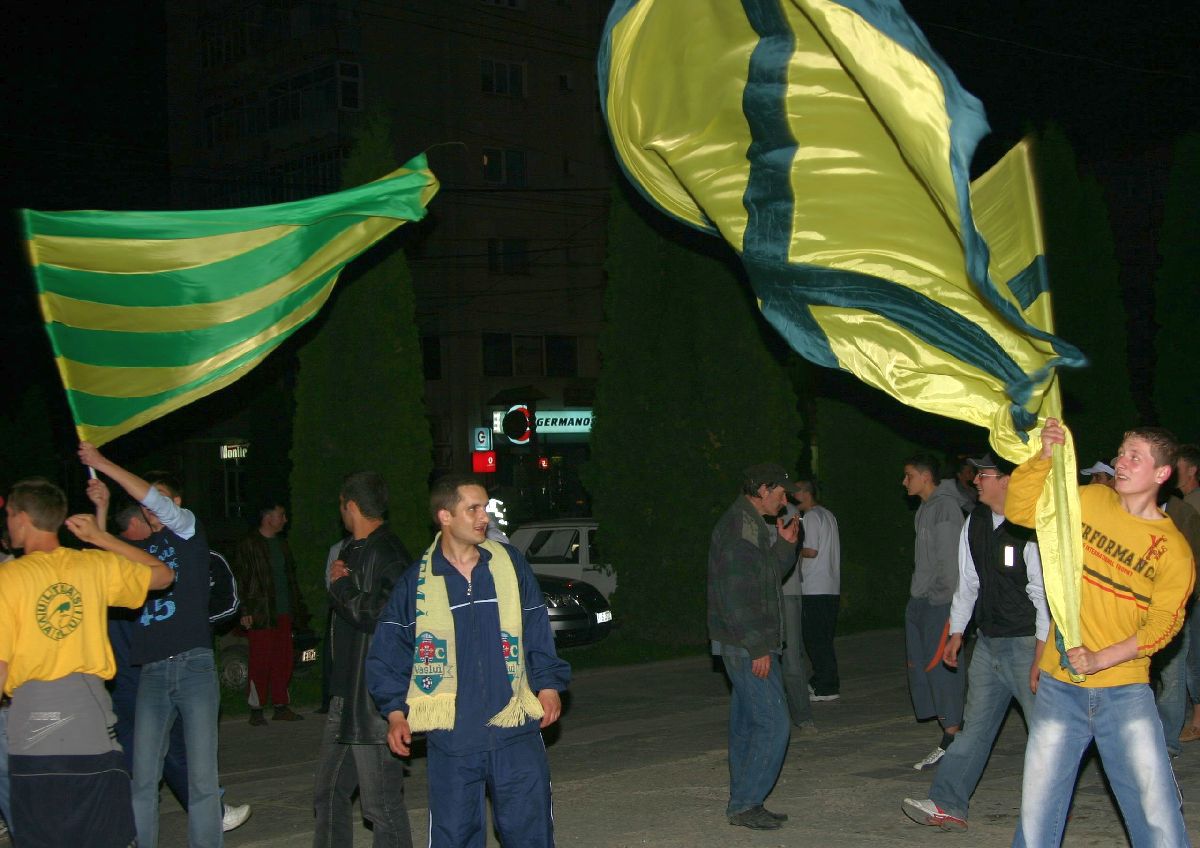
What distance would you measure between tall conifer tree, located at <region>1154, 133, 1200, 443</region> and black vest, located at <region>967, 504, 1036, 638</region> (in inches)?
895

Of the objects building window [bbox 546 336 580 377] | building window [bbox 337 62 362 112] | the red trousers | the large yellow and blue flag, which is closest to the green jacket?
the large yellow and blue flag

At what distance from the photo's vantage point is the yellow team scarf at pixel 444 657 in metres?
5.29

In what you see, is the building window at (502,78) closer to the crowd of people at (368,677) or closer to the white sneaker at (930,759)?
the white sneaker at (930,759)

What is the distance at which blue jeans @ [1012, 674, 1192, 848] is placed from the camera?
5062 millimetres

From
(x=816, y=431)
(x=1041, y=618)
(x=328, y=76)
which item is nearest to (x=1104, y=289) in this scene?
(x=816, y=431)

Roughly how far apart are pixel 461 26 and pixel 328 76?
5.00 metres

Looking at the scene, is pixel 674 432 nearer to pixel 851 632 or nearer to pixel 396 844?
pixel 851 632

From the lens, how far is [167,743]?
6566 millimetres

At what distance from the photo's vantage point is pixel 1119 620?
5125 millimetres

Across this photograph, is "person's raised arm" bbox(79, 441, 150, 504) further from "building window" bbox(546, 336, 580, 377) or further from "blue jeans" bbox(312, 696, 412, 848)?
"building window" bbox(546, 336, 580, 377)

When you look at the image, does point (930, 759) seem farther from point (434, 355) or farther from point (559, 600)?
point (434, 355)

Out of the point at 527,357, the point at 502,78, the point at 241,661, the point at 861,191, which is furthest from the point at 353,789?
the point at 502,78

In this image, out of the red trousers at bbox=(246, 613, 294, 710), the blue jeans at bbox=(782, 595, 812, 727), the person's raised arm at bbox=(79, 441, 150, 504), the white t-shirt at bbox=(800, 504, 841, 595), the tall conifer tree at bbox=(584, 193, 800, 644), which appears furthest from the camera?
the tall conifer tree at bbox=(584, 193, 800, 644)

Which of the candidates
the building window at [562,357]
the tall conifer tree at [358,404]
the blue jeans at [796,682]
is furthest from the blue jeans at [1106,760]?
the building window at [562,357]
